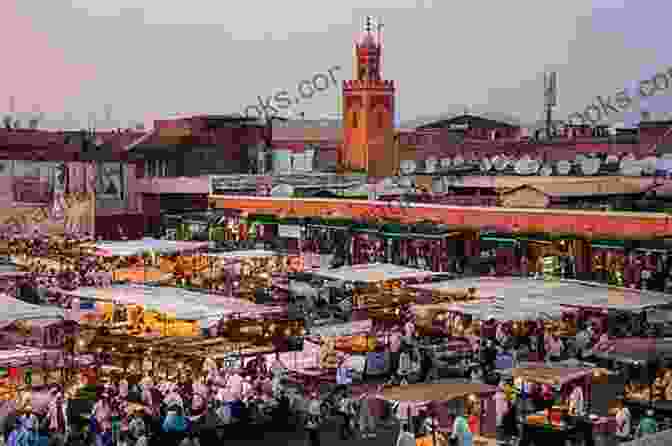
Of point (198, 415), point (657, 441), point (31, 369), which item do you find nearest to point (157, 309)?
point (31, 369)

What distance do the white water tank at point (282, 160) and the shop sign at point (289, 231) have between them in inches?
806

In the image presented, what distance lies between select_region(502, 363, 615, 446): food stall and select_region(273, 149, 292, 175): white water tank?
37273mm

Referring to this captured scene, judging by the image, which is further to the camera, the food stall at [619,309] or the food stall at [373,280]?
the food stall at [373,280]

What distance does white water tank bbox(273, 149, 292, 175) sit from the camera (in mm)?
49778

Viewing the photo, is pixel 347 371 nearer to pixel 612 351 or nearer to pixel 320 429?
pixel 320 429

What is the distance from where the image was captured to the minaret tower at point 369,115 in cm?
4959

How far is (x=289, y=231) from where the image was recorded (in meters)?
28.0

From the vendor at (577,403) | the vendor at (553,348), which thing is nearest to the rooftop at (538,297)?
the vendor at (553,348)

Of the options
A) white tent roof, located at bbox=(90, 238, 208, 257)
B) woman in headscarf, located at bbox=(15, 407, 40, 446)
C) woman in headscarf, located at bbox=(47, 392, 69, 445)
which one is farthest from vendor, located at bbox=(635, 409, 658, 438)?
white tent roof, located at bbox=(90, 238, 208, 257)

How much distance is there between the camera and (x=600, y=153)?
4003cm

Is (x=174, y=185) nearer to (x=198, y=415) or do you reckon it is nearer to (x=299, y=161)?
(x=299, y=161)

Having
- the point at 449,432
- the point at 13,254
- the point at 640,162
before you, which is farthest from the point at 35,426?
the point at 640,162

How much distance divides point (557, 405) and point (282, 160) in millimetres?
40422

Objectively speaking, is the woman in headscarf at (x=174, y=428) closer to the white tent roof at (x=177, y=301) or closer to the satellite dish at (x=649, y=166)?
the white tent roof at (x=177, y=301)
